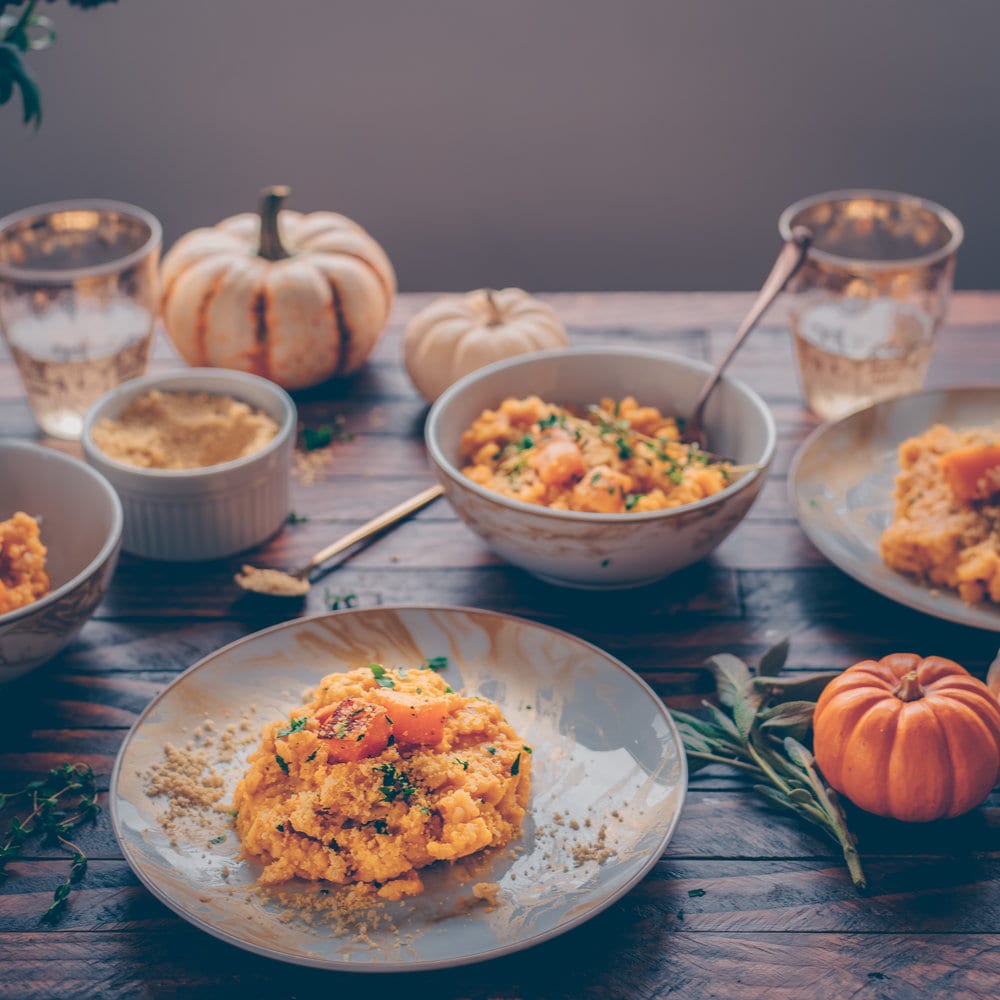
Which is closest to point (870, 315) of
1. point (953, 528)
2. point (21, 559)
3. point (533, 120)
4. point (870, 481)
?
point (870, 481)

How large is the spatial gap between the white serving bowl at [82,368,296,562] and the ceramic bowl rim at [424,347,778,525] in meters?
0.28

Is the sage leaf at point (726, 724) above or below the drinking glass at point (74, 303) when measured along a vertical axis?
below

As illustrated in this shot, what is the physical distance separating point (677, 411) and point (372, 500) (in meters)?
0.57

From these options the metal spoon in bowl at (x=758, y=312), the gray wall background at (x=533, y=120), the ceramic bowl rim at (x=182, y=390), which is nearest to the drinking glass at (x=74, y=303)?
the ceramic bowl rim at (x=182, y=390)

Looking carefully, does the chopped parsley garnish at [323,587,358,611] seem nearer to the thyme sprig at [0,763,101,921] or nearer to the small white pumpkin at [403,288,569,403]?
the thyme sprig at [0,763,101,921]

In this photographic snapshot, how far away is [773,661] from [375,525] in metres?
0.74

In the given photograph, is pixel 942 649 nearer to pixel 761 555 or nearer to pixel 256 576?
pixel 761 555

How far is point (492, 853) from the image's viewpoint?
58.5 inches

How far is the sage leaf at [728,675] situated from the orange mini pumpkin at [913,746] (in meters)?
0.16

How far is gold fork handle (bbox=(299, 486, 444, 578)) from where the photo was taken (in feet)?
6.84

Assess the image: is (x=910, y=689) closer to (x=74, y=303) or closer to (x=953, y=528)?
(x=953, y=528)

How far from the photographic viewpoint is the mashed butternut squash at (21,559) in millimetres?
1743

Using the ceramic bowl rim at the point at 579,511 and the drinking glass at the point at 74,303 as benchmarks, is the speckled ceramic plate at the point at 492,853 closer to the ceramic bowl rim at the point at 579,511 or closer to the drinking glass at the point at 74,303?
the ceramic bowl rim at the point at 579,511

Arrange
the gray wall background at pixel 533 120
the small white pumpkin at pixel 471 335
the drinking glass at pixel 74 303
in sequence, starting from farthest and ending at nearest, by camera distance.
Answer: the gray wall background at pixel 533 120 < the small white pumpkin at pixel 471 335 < the drinking glass at pixel 74 303
